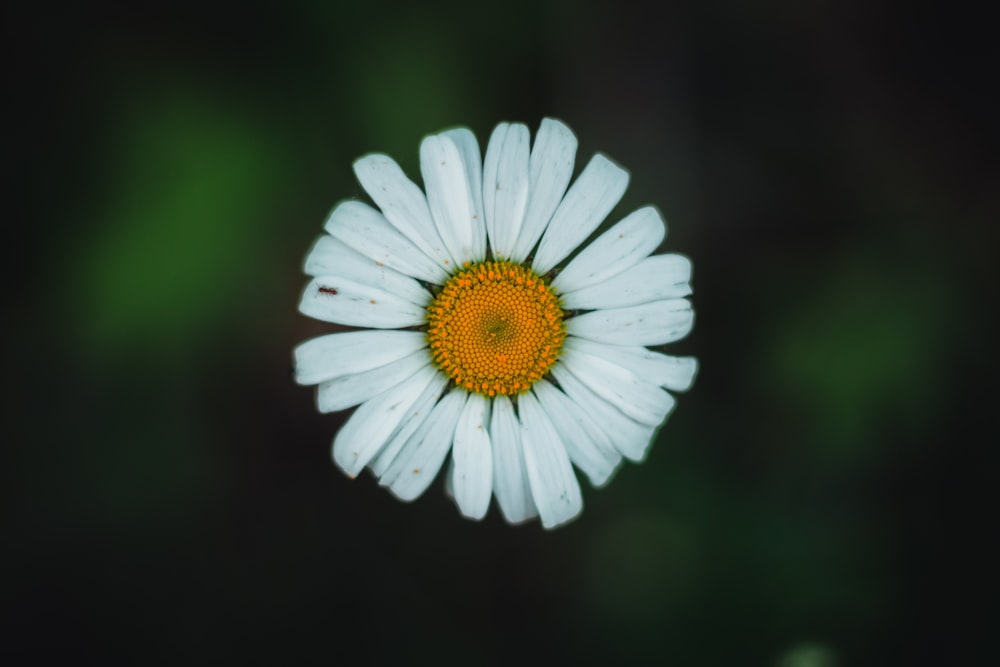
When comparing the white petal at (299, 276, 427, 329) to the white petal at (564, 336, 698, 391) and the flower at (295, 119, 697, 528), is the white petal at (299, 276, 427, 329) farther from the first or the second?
the white petal at (564, 336, 698, 391)

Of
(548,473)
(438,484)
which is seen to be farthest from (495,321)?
(438,484)

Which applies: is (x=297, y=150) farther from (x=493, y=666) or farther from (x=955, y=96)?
(x=955, y=96)

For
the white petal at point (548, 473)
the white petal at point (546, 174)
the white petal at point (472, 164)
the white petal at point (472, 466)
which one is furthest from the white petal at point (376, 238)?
the white petal at point (548, 473)

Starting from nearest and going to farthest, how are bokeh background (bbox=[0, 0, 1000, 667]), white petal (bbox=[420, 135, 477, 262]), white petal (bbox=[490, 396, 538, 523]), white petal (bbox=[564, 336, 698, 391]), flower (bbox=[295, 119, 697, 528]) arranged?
white petal (bbox=[420, 135, 477, 262])
flower (bbox=[295, 119, 697, 528])
white petal (bbox=[564, 336, 698, 391])
white petal (bbox=[490, 396, 538, 523])
bokeh background (bbox=[0, 0, 1000, 667])

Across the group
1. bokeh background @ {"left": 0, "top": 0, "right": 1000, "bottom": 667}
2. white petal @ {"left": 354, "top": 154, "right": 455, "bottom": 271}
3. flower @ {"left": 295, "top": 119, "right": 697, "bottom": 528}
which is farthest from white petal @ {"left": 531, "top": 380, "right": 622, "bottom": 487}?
bokeh background @ {"left": 0, "top": 0, "right": 1000, "bottom": 667}

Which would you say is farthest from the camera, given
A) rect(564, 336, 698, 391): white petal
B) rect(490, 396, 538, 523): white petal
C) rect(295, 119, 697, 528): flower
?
rect(490, 396, 538, 523): white petal

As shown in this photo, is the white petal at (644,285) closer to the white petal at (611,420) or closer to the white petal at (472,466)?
the white petal at (611,420)

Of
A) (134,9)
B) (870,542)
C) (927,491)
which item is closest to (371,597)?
(870,542)
